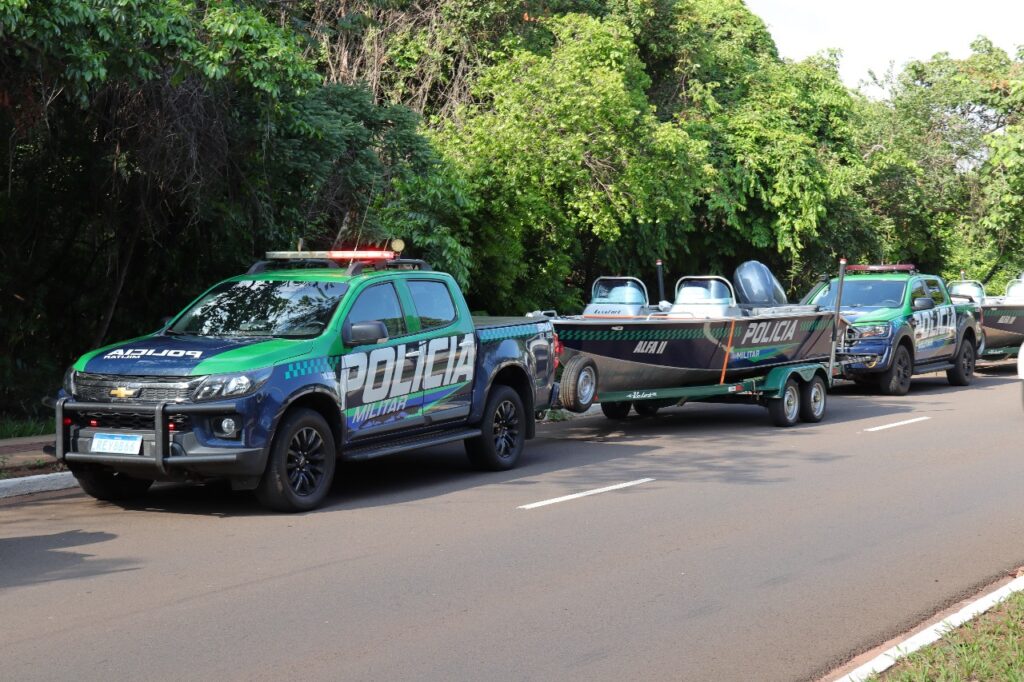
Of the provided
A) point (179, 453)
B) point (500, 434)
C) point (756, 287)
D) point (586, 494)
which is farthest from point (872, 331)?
point (179, 453)

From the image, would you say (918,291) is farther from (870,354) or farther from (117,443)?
(117,443)

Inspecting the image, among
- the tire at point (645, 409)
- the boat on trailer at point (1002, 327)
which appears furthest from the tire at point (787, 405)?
the boat on trailer at point (1002, 327)

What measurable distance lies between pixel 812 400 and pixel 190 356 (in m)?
9.48

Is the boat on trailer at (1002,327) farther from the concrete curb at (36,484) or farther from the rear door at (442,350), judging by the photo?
the concrete curb at (36,484)

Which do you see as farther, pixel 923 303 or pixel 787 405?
pixel 923 303

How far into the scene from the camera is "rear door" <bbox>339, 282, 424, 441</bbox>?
404 inches

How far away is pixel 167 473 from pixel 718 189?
21.8 metres

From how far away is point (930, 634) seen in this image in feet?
20.6

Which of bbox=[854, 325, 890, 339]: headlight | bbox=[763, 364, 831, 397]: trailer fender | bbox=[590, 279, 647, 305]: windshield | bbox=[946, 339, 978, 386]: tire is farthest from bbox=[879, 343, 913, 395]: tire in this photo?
bbox=[590, 279, 647, 305]: windshield

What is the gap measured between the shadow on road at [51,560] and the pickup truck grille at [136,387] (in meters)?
1.05

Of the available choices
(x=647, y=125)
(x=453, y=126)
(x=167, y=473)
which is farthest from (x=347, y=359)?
(x=647, y=125)

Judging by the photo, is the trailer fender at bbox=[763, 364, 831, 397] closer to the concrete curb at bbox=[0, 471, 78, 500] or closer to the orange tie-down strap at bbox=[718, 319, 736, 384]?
the orange tie-down strap at bbox=[718, 319, 736, 384]

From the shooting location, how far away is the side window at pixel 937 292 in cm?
2239

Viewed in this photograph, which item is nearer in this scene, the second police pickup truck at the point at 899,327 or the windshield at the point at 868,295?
the second police pickup truck at the point at 899,327
